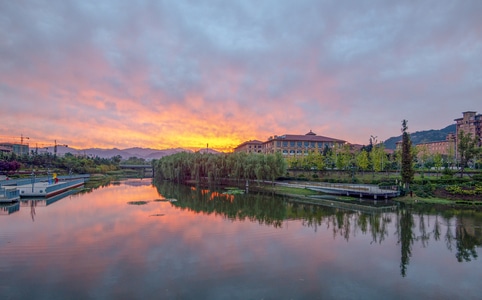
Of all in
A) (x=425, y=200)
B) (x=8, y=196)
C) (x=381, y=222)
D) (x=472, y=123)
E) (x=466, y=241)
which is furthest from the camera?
(x=472, y=123)

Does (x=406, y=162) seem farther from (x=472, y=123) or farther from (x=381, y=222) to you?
(x=472, y=123)

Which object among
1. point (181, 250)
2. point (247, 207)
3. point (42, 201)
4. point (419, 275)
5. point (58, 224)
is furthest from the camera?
point (42, 201)

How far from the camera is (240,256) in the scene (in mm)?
12852

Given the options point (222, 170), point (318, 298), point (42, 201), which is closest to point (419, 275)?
point (318, 298)

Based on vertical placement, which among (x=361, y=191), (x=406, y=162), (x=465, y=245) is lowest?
(x=465, y=245)

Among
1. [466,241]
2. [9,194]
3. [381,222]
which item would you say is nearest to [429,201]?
[381,222]

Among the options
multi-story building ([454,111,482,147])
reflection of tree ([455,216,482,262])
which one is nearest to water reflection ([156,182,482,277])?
reflection of tree ([455,216,482,262])

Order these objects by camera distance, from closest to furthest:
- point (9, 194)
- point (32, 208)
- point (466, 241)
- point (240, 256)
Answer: point (240, 256) → point (466, 241) → point (32, 208) → point (9, 194)

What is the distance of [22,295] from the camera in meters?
8.94

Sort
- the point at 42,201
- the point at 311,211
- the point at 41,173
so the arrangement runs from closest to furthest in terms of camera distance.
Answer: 1. the point at 311,211
2. the point at 42,201
3. the point at 41,173

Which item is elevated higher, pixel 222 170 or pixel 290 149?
pixel 290 149

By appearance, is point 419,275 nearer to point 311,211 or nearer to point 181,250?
point 181,250

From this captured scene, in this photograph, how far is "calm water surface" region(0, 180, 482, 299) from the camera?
31.4 ft

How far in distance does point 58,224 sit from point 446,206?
3179 centimetres
